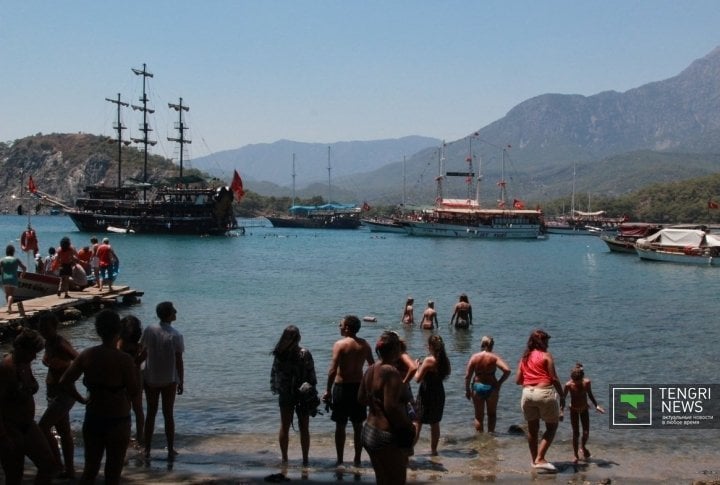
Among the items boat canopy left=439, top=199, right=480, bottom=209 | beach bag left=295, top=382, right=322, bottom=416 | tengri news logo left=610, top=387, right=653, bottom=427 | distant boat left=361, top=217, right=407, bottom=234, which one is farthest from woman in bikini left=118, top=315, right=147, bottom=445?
boat canopy left=439, top=199, right=480, bottom=209

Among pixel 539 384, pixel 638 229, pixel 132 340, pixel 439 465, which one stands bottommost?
pixel 439 465

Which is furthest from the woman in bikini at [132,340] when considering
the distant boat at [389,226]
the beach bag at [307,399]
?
A: the distant boat at [389,226]

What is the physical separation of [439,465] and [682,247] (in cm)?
6737

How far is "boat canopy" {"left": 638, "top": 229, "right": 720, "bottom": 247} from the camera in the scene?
71.7m

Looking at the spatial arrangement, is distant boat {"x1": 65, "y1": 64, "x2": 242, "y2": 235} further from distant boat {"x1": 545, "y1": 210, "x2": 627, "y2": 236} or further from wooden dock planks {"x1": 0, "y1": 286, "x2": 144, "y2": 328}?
distant boat {"x1": 545, "y1": 210, "x2": 627, "y2": 236}

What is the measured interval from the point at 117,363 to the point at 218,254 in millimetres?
68933

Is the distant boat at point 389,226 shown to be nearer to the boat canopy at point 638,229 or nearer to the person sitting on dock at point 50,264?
the boat canopy at point 638,229

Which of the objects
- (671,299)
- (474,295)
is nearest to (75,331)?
(474,295)

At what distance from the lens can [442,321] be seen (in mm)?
29078

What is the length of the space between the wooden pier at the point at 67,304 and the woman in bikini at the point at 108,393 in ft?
45.6

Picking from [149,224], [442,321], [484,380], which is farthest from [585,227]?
[484,380]

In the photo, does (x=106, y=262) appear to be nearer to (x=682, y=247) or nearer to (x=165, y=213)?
(x=682, y=247)

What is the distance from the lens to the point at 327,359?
19.8m

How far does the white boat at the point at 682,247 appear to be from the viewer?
69.3 meters
